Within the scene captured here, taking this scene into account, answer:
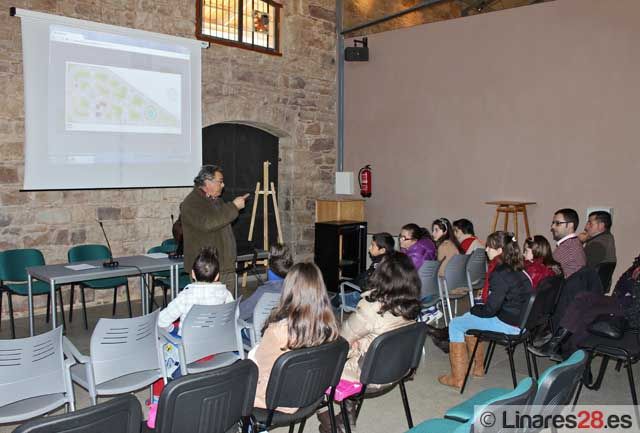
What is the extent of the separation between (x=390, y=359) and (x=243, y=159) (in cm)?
587

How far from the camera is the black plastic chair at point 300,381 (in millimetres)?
2621

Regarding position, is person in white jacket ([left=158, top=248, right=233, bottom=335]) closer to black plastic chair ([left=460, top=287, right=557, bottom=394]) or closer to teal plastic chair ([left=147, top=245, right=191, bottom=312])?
black plastic chair ([left=460, top=287, right=557, bottom=394])

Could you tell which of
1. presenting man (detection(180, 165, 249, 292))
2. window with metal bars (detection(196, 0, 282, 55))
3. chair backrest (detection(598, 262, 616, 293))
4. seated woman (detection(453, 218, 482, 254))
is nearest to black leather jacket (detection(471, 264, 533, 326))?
chair backrest (detection(598, 262, 616, 293))

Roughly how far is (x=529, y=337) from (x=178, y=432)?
2827 mm

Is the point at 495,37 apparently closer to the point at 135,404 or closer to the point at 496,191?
the point at 496,191

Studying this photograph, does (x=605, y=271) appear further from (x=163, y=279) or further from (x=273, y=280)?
(x=163, y=279)

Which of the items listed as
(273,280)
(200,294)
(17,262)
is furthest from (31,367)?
(17,262)

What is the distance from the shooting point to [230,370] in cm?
229

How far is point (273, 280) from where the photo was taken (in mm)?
4383

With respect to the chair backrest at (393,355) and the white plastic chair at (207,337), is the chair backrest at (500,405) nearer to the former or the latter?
the chair backrest at (393,355)

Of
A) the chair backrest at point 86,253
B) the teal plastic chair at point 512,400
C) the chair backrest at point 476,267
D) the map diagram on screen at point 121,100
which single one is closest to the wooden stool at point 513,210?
the chair backrest at point 476,267

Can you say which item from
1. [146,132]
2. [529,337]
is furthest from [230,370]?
[146,132]

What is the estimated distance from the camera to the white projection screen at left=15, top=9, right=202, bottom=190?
247 inches

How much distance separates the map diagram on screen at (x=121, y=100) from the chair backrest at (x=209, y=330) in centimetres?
377
